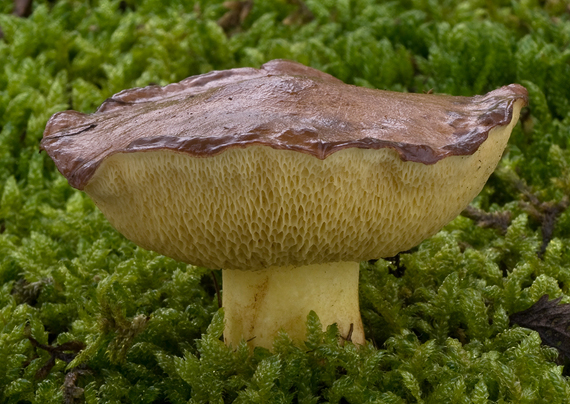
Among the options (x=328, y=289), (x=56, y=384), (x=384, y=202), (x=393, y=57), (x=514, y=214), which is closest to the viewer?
(x=384, y=202)

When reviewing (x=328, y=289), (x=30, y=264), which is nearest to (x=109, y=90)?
(x=30, y=264)

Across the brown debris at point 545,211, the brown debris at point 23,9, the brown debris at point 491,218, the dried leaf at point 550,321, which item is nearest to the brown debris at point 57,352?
the dried leaf at point 550,321

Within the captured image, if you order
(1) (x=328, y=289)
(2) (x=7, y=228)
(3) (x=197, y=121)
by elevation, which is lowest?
(2) (x=7, y=228)

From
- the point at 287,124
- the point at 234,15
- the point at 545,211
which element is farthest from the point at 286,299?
the point at 234,15

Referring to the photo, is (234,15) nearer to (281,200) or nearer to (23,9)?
(23,9)

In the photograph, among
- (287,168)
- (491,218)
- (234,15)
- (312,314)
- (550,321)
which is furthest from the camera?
(234,15)

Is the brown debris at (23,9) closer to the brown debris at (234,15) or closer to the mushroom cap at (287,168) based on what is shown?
the brown debris at (234,15)

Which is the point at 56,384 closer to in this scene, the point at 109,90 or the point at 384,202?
the point at 384,202
